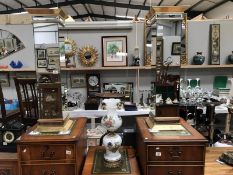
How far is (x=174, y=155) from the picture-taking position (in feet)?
5.19

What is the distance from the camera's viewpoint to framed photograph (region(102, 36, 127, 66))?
3771 mm

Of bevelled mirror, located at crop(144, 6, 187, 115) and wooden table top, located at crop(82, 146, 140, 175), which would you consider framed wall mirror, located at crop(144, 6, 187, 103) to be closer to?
bevelled mirror, located at crop(144, 6, 187, 115)

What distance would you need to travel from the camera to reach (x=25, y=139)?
5.20 ft

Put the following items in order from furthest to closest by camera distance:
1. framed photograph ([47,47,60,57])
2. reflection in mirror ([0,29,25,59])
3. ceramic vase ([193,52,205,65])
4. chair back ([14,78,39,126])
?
reflection in mirror ([0,29,25,59])
ceramic vase ([193,52,205,65])
chair back ([14,78,39,126])
framed photograph ([47,47,60,57])

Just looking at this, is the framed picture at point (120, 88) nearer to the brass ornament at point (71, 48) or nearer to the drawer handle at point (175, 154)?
the brass ornament at point (71, 48)

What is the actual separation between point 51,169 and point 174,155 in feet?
2.77

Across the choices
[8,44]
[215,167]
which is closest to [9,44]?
[8,44]

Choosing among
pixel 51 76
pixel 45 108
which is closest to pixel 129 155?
pixel 45 108

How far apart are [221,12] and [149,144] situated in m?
6.11

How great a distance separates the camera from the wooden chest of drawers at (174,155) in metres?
1.56

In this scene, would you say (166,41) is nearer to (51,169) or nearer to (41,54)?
(41,54)

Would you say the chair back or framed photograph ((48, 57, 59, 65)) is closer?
framed photograph ((48, 57, 59, 65))

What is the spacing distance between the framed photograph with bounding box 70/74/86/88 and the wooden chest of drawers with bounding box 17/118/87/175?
231cm

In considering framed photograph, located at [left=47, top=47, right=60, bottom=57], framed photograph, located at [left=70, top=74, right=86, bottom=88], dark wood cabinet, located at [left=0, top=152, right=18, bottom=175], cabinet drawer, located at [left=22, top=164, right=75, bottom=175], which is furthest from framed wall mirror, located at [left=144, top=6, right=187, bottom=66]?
framed photograph, located at [left=70, top=74, right=86, bottom=88]
